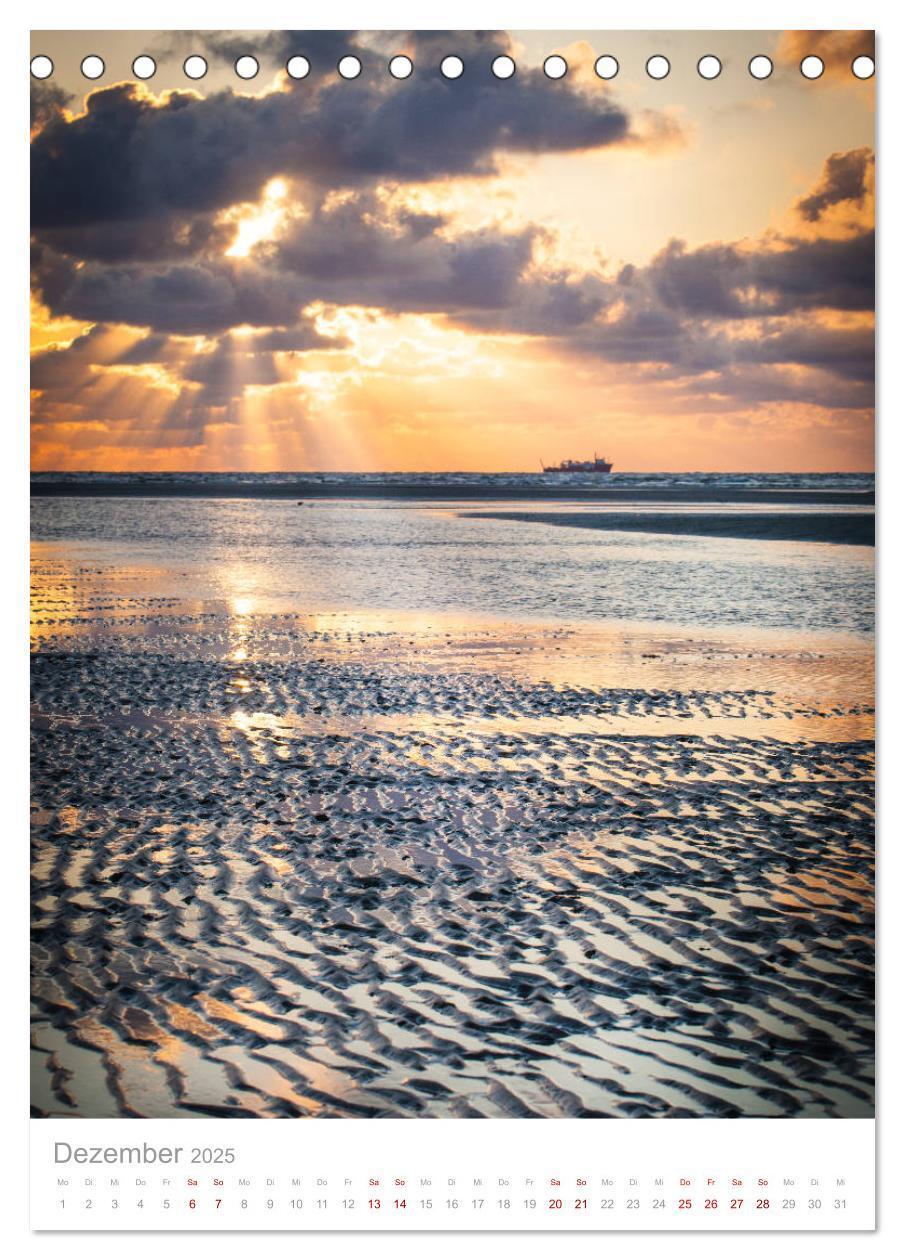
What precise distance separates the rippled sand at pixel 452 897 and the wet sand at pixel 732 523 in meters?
25.9

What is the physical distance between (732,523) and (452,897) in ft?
136

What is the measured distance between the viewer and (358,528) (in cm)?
4500

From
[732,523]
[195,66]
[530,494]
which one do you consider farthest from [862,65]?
[530,494]

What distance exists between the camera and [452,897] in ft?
26.2

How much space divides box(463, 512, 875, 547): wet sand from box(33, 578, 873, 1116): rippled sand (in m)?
25.9

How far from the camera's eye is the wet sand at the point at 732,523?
1540 inches

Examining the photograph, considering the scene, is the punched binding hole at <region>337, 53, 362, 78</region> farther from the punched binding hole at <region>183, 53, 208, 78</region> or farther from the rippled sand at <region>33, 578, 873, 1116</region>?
the rippled sand at <region>33, 578, 873, 1116</region>

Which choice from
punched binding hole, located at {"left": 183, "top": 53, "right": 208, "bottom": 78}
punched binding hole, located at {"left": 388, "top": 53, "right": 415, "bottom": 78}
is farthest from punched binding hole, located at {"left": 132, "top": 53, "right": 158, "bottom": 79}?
punched binding hole, located at {"left": 388, "top": 53, "right": 415, "bottom": 78}

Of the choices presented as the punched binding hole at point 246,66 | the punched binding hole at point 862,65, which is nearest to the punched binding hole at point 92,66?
the punched binding hole at point 246,66

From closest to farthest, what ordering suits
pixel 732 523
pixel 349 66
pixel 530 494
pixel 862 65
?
pixel 349 66 < pixel 862 65 < pixel 732 523 < pixel 530 494

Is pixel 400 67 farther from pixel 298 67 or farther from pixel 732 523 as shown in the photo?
pixel 732 523
